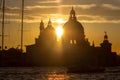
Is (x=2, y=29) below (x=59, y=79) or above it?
above

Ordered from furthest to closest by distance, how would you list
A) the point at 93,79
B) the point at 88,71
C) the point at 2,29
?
the point at 2,29 < the point at 88,71 < the point at 93,79

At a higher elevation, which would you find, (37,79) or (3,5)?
(3,5)

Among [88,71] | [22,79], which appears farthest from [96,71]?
[22,79]

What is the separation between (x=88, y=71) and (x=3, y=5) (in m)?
32.9

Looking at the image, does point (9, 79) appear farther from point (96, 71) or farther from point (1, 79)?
point (96, 71)

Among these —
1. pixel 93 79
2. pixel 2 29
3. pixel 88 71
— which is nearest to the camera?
pixel 93 79

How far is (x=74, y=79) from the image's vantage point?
4619 inches

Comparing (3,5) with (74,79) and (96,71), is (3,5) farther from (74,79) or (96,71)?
(74,79)

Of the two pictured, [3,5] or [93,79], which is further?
[3,5]

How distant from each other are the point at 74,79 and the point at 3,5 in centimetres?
6385

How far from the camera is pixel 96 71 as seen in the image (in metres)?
160

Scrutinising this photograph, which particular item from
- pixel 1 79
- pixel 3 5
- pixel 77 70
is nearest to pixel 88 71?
pixel 77 70

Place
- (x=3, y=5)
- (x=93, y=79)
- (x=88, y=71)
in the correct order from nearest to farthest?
(x=93, y=79) < (x=88, y=71) < (x=3, y=5)

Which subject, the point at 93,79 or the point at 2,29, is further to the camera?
the point at 2,29
